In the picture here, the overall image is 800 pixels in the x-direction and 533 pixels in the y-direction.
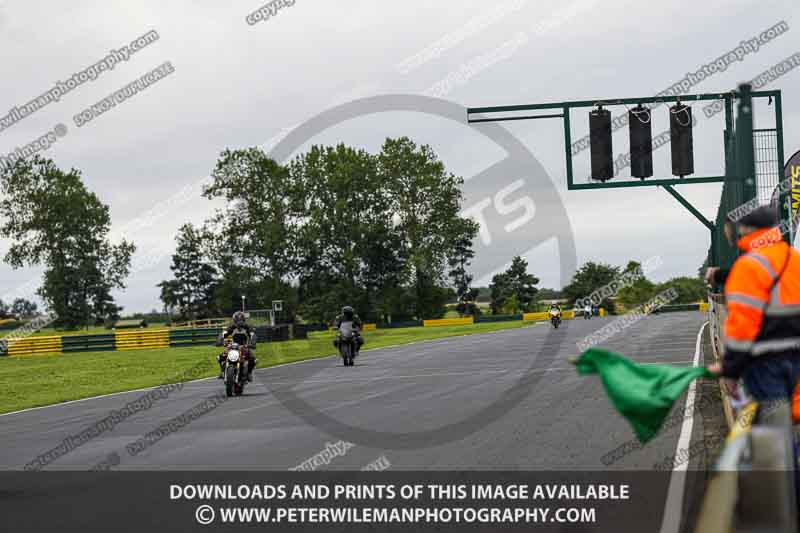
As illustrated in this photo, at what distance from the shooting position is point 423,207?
91.9m

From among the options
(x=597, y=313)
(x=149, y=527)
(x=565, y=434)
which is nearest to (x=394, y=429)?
(x=565, y=434)

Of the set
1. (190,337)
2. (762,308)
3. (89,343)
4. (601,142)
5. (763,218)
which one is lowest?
(89,343)

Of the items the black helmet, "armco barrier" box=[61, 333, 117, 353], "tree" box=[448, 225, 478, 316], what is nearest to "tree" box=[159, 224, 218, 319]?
"tree" box=[448, 225, 478, 316]

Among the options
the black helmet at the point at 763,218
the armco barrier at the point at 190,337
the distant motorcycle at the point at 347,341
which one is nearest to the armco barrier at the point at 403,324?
the armco barrier at the point at 190,337

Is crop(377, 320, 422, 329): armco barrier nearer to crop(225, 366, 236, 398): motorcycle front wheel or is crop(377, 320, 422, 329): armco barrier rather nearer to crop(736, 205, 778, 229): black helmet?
crop(225, 366, 236, 398): motorcycle front wheel

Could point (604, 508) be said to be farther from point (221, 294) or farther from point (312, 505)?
point (221, 294)

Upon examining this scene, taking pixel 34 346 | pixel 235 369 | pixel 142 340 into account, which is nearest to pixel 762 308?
pixel 235 369

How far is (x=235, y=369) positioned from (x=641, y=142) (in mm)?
12601

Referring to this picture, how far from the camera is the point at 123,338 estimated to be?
2069 inches

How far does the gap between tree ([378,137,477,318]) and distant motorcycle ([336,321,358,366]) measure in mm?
59659

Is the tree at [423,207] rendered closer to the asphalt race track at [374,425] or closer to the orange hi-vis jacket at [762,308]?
the asphalt race track at [374,425]

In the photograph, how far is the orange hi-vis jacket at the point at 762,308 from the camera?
5309mm

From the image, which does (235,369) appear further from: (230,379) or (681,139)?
(681,139)

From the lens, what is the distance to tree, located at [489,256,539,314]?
145750 millimetres
